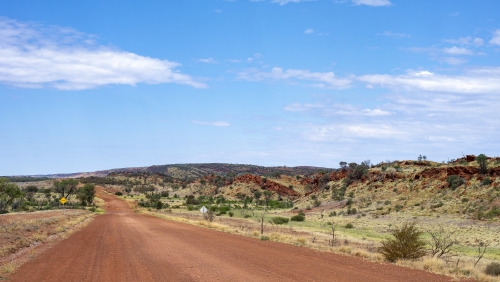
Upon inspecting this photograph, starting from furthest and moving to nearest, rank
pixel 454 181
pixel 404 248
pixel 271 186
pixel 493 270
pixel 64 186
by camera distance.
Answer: pixel 271 186 → pixel 64 186 → pixel 454 181 → pixel 404 248 → pixel 493 270

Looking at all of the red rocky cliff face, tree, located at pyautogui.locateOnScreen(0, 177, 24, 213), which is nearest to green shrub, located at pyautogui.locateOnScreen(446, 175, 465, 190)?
the red rocky cliff face

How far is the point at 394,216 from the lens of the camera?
45156 mm

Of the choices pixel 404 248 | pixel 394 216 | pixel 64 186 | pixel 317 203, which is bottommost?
pixel 317 203

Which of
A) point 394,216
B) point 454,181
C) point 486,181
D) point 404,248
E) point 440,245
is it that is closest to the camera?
point 404,248

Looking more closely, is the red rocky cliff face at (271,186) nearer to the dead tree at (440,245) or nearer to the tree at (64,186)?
the tree at (64,186)

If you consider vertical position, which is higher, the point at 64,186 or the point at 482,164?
the point at 482,164

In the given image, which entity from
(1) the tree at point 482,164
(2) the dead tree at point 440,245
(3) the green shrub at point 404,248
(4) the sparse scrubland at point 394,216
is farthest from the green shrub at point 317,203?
(3) the green shrub at point 404,248

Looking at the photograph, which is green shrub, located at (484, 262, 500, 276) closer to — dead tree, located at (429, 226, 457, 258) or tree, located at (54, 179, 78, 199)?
dead tree, located at (429, 226, 457, 258)

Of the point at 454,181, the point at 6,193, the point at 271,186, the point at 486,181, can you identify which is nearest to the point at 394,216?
the point at 454,181

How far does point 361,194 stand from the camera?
64312mm

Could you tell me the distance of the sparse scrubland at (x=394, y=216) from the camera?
17.2 meters

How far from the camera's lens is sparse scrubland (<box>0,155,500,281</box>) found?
17156 millimetres

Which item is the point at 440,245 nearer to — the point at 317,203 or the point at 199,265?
the point at 199,265

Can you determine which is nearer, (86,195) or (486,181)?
(486,181)
